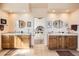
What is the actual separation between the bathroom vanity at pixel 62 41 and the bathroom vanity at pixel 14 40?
0.86 metres

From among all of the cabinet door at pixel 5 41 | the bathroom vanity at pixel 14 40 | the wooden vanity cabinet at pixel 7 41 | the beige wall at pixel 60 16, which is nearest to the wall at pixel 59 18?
the beige wall at pixel 60 16

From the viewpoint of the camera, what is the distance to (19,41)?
488 cm

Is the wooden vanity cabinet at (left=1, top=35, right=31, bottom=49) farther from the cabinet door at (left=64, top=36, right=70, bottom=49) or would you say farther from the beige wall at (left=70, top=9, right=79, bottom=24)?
the beige wall at (left=70, top=9, right=79, bottom=24)

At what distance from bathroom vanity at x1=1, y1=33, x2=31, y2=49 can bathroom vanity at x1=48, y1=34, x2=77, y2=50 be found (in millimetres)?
858

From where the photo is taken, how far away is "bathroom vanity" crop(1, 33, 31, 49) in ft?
15.8

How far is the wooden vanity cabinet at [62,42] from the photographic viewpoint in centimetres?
481

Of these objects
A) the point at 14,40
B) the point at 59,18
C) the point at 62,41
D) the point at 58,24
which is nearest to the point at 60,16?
the point at 59,18

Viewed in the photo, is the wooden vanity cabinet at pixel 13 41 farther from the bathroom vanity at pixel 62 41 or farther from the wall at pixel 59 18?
the wall at pixel 59 18

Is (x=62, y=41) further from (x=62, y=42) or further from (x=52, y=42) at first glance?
(x=52, y=42)

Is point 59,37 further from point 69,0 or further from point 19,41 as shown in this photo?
point 69,0

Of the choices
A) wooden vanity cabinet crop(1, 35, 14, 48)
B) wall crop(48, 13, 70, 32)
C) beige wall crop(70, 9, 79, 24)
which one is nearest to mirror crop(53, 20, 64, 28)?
wall crop(48, 13, 70, 32)

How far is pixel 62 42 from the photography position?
4.83 m

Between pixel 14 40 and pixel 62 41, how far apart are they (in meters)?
1.77

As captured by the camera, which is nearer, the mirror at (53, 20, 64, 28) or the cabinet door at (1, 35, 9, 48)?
the cabinet door at (1, 35, 9, 48)
